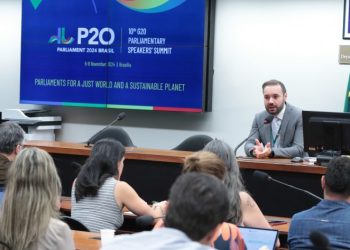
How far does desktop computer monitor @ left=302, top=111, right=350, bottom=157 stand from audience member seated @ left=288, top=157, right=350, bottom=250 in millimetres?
1928

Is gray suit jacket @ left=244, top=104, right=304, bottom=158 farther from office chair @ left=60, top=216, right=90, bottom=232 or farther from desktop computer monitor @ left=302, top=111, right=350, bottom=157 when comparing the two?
office chair @ left=60, top=216, right=90, bottom=232

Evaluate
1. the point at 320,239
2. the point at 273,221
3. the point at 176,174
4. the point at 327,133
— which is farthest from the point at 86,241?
the point at 327,133

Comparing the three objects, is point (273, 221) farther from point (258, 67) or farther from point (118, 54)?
point (118, 54)

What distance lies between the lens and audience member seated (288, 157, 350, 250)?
120 inches

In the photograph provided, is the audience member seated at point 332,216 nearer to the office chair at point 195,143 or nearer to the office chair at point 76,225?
the office chair at point 76,225

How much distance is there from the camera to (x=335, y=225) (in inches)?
120

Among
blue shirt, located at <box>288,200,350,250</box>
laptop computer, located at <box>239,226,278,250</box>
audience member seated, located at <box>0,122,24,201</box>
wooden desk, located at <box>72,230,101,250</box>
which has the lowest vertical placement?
wooden desk, located at <box>72,230,101,250</box>

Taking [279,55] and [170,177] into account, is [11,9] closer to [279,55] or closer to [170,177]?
[279,55]

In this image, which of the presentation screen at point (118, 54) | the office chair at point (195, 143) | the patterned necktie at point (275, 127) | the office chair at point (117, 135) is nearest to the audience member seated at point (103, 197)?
the patterned necktie at point (275, 127)

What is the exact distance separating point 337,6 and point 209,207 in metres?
5.75

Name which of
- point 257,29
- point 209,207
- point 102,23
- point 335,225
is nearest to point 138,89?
point 102,23

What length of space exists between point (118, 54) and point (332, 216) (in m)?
5.38

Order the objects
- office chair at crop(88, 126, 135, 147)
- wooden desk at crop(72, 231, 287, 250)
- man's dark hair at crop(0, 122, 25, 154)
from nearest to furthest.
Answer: wooden desk at crop(72, 231, 287, 250)
man's dark hair at crop(0, 122, 25, 154)
office chair at crop(88, 126, 135, 147)

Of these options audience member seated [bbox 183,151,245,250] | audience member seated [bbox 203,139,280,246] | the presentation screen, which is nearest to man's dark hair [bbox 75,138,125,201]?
audience member seated [bbox 203,139,280,246]
